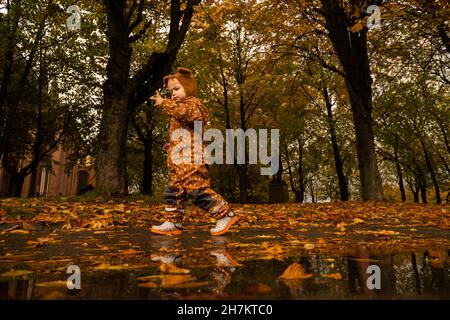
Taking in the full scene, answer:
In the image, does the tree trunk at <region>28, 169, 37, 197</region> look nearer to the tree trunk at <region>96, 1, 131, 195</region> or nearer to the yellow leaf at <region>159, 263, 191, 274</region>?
the tree trunk at <region>96, 1, 131, 195</region>

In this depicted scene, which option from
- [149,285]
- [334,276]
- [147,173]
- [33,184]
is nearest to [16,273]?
[149,285]

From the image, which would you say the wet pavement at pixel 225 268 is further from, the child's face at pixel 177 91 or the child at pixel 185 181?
the child's face at pixel 177 91

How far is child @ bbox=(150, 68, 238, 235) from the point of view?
4082mm

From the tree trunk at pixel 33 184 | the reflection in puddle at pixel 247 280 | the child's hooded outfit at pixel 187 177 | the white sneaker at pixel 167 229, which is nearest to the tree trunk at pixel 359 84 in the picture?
the child's hooded outfit at pixel 187 177

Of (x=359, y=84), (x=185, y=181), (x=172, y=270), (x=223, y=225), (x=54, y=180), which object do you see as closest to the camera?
(x=172, y=270)

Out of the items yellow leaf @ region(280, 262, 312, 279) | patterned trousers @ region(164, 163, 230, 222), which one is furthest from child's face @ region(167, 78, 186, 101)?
yellow leaf @ region(280, 262, 312, 279)

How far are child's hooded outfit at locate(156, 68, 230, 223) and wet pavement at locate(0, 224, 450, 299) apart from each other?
595 mm

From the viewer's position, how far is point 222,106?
2436cm

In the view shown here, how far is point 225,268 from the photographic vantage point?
6.72 feet

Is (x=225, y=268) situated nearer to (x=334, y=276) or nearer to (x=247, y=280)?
(x=247, y=280)

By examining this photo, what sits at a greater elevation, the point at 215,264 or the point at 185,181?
the point at 185,181

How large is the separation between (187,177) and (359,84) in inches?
423

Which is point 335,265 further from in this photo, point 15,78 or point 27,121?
point 27,121

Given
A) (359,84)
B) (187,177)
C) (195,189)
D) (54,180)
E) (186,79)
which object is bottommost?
(195,189)
